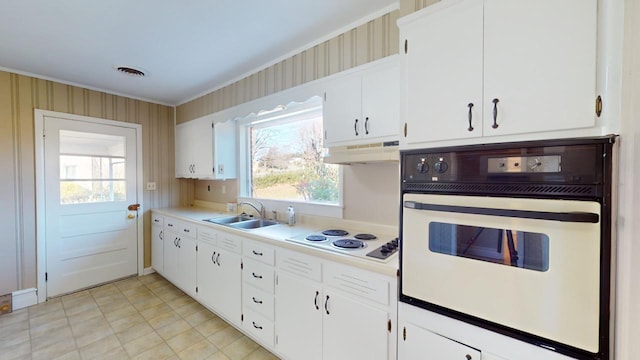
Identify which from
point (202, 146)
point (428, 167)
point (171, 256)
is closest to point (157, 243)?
point (171, 256)

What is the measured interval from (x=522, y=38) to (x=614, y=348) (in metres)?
1.11

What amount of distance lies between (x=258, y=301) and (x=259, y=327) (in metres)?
0.20

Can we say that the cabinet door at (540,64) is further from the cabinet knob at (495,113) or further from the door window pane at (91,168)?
the door window pane at (91,168)

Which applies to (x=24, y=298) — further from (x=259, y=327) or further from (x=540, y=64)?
(x=540, y=64)

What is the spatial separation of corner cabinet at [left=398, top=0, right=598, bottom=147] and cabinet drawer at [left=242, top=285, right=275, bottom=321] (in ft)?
4.84

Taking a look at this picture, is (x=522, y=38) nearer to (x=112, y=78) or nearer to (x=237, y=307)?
(x=237, y=307)

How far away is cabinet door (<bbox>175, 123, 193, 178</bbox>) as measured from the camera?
11.6 ft

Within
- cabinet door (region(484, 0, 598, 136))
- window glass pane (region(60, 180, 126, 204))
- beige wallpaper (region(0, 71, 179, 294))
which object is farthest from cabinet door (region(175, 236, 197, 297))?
cabinet door (region(484, 0, 598, 136))

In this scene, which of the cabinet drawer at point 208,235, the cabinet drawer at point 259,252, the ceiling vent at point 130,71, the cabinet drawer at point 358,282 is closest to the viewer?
the cabinet drawer at point 358,282

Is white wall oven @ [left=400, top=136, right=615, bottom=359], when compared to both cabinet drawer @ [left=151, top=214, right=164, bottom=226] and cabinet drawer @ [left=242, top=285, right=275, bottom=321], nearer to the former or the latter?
cabinet drawer @ [left=242, top=285, right=275, bottom=321]

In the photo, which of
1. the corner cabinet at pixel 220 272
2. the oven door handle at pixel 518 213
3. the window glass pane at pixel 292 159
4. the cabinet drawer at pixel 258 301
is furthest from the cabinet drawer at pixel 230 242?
the oven door handle at pixel 518 213

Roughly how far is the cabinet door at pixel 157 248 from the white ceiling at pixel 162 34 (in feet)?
6.19

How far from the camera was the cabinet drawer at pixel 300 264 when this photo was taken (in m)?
1.61

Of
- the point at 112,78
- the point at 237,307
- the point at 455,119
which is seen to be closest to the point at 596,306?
the point at 455,119
